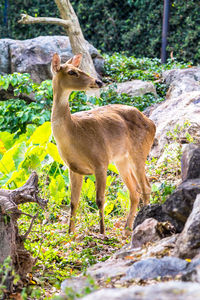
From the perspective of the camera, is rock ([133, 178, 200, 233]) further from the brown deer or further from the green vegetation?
the brown deer

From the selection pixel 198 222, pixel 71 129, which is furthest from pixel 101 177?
pixel 198 222

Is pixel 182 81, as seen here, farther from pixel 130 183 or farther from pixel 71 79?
pixel 71 79

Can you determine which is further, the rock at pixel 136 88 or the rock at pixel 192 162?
the rock at pixel 136 88

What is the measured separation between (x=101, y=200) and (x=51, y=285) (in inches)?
60.8

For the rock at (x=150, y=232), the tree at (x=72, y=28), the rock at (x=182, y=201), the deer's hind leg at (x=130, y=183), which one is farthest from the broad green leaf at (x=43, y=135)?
the tree at (x=72, y=28)

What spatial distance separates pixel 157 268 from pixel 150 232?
3.27 feet

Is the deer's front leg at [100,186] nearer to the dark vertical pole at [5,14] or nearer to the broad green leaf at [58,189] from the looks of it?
the broad green leaf at [58,189]

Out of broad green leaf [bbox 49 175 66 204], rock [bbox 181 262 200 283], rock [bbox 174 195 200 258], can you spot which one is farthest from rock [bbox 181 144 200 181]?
broad green leaf [bbox 49 175 66 204]

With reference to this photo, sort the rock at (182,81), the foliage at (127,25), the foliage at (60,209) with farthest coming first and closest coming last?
the foliage at (127,25) → the rock at (182,81) → the foliage at (60,209)

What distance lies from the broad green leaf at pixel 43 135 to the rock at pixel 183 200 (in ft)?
13.5

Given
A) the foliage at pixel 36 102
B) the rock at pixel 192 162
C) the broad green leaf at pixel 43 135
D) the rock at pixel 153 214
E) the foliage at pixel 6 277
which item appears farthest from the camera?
the foliage at pixel 36 102

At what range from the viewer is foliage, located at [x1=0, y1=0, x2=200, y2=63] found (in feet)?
56.1

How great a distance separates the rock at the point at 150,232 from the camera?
4277 mm

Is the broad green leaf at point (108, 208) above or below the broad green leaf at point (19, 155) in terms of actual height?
below
